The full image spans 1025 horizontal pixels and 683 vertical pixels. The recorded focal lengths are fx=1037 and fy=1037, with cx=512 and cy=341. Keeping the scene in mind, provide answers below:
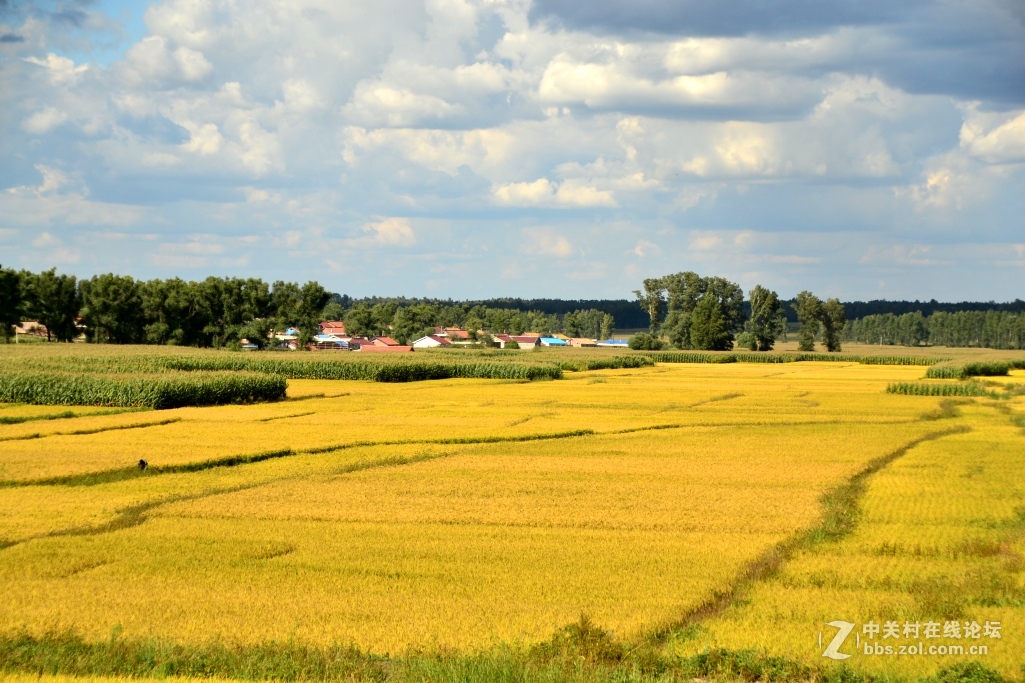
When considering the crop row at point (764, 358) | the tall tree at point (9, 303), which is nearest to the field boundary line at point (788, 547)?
the crop row at point (764, 358)

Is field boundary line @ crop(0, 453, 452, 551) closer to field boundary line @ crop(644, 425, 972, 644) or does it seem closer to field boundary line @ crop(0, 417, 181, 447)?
field boundary line @ crop(644, 425, 972, 644)

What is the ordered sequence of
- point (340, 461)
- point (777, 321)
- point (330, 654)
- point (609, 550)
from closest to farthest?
point (330, 654) → point (609, 550) → point (340, 461) → point (777, 321)

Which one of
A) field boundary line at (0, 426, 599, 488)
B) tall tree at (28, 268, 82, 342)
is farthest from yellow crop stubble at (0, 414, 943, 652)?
tall tree at (28, 268, 82, 342)

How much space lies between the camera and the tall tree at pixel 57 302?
429 feet

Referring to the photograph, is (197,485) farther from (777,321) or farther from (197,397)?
(777,321)

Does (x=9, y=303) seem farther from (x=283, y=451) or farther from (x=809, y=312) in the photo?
(x=809, y=312)

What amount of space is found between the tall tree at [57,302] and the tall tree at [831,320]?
118 m

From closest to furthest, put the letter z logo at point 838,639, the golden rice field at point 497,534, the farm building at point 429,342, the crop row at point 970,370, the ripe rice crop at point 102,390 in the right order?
1. the letter z logo at point 838,639
2. the golden rice field at point 497,534
3. the ripe rice crop at point 102,390
4. the crop row at point 970,370
5. the farm building at point 429,342

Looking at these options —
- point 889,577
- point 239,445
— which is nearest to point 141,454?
point 239,445

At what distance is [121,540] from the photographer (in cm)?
2139

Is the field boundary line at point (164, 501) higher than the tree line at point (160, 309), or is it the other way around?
the tree line at point (160, 309)

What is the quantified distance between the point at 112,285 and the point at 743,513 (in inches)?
4721

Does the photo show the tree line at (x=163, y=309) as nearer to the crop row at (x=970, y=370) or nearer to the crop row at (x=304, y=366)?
the crop row at (x=304, y=366)

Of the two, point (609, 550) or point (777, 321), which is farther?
point (777, 321)
